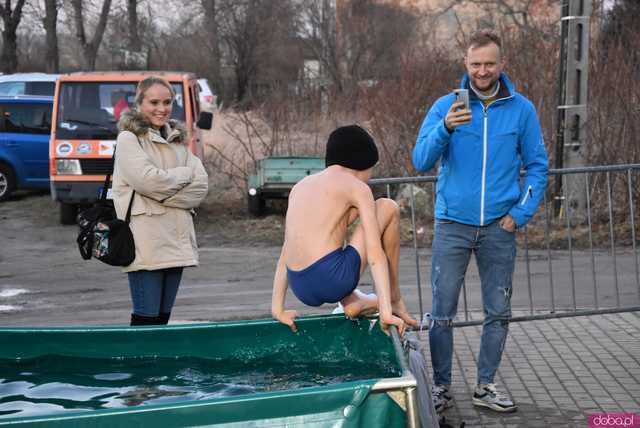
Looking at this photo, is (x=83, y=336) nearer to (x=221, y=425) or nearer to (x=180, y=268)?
(x=180, y=268)

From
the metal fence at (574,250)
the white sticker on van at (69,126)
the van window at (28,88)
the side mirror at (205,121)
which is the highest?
the van window at (28,88)

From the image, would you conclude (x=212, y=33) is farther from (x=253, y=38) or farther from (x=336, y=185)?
(x=336, y=185)

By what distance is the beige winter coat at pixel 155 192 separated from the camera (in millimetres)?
6000

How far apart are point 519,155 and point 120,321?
473 centimetres

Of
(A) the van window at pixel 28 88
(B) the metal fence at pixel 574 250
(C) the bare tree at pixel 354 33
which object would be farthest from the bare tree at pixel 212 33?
(B) the metal fence at pixel 574 250

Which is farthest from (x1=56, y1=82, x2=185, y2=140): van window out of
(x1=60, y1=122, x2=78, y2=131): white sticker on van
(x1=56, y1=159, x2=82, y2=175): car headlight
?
(x1=56, y1=159, x2=82, y2=175): car headlight

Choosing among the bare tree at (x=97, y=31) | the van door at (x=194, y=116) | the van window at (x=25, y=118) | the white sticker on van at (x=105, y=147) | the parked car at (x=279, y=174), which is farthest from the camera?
the bare tree at (x=97, y=31)

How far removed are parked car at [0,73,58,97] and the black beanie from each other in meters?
20.9

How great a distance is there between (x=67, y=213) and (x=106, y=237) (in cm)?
1195

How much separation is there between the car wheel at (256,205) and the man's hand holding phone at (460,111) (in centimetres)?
1156

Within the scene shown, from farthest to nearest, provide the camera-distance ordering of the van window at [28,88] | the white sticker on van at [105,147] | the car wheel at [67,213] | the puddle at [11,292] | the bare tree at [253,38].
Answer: the bare tree at [253,38]
the van window at [28,88]
the car wheel at [67,213]
the white sticker on van at [105,147]
the puddle at [11,292]

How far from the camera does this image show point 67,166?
16516 millimetres

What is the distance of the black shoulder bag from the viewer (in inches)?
234

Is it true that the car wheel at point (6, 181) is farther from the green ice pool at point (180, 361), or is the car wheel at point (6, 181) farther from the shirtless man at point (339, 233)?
the shirtless man at point (339, 233)
